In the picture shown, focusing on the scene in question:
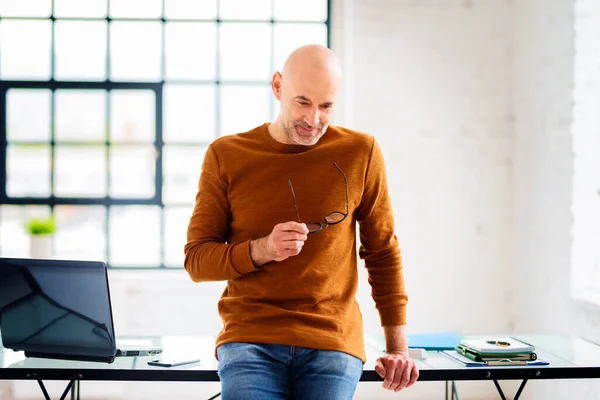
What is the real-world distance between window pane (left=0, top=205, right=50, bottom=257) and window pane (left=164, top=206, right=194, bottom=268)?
0.83 meters

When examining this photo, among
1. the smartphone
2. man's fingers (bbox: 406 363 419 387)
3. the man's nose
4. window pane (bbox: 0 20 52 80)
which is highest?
window pane (bbox: 0 20 52 80)

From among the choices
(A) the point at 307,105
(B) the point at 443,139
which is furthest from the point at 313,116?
(B) the point at 443,139

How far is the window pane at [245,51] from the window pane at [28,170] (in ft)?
4.48

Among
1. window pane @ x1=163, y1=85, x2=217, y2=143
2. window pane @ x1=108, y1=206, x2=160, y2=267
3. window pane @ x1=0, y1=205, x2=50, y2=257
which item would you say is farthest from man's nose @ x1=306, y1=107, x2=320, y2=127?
window pane @ x1=0, y1=205, x2=50, y2=257

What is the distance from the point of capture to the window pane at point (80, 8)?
464 centimetres

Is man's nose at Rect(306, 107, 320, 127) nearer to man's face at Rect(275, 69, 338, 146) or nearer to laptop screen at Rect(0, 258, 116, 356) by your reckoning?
man's face at Rect(275, 69, 338, 146)

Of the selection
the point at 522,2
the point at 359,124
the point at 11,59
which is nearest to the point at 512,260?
the point at 359,124

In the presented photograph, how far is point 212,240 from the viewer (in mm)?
2127

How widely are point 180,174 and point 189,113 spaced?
43 centimetres

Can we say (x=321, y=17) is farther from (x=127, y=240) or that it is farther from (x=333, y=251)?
(x=333, y=251)

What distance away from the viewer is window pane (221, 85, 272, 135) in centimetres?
475

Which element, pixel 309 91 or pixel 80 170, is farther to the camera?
pixel 80 170

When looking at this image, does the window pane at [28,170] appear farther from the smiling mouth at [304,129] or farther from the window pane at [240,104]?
the smiling mouth at [304,129]

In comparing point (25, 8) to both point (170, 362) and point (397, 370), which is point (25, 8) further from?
point (397, 370)
